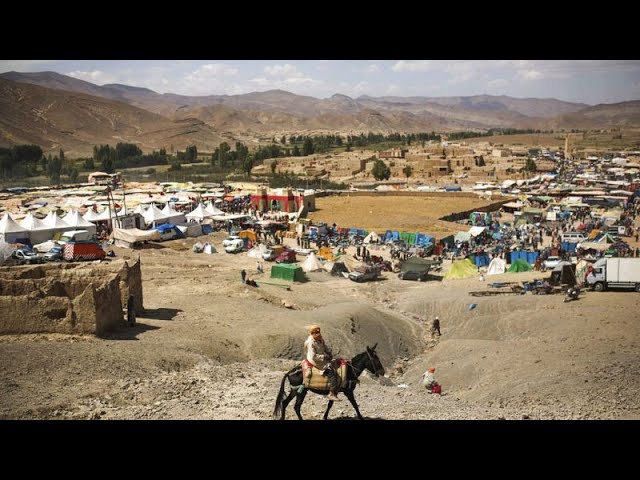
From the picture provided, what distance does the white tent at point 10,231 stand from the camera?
2253 centimetres

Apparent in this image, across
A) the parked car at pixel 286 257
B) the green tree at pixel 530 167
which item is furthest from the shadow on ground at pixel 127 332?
the green tree at pixel 530 167

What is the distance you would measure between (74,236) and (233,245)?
607 cm

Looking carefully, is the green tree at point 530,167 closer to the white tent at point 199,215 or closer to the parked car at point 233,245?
the white tent at point 199,215

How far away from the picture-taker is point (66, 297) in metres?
10.7

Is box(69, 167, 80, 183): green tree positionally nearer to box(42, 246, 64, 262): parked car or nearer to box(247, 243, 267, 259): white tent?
box(42, 246, 64, 262): parked car

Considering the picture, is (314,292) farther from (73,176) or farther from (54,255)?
(73,176)

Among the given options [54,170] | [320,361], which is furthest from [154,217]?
[54,170]

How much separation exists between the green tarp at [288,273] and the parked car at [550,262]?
7920 millimetres

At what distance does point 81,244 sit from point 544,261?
15607 mm

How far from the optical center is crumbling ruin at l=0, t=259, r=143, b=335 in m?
10.4

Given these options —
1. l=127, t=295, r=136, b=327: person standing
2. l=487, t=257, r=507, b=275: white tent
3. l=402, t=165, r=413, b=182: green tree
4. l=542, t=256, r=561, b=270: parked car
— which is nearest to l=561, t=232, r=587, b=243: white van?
l=542, t=256, r=561, b=270: parked car

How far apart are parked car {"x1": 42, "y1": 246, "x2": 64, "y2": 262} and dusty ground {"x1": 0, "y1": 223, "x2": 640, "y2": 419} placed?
4834 millimetres
